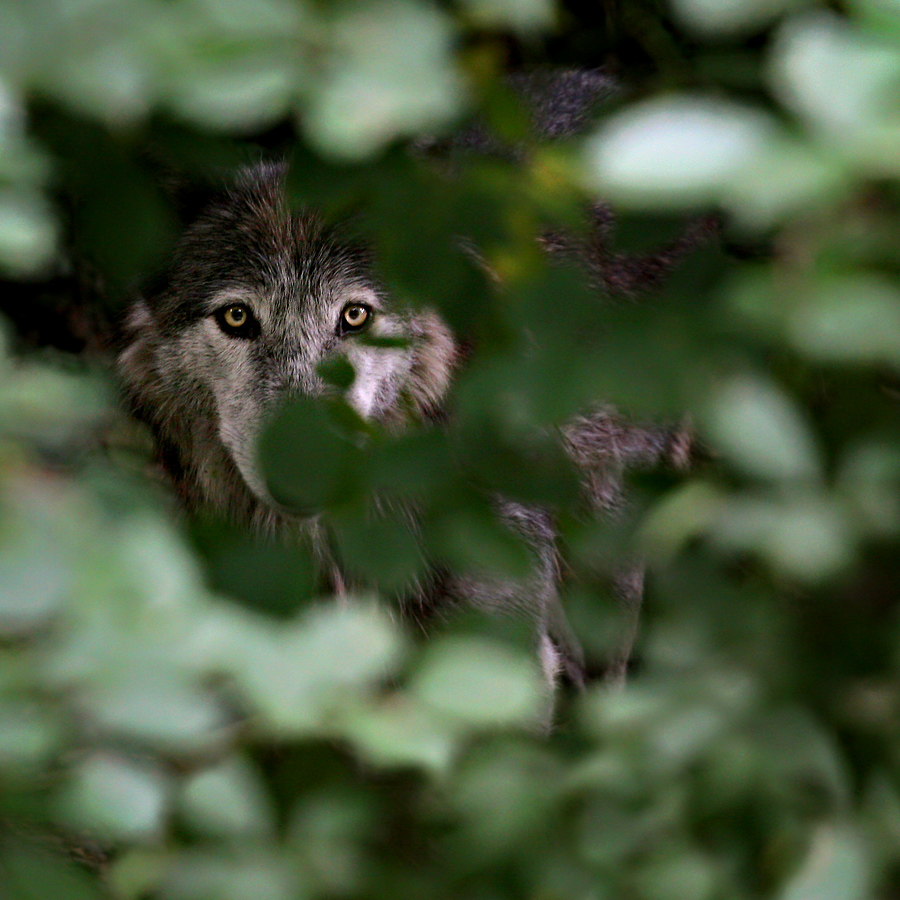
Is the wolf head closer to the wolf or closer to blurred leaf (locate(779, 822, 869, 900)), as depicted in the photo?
the wolf

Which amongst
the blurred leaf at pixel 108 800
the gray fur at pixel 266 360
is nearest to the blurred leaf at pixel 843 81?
the blurred leaf at pixel 108 800

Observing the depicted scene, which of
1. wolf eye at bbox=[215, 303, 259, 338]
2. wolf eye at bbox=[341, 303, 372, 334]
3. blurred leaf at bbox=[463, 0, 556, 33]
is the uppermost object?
blurred leaf at bbox=[463, 0, 556, 33]

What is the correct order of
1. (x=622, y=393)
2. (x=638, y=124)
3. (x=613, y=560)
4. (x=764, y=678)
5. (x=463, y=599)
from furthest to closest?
(x=463, y=599)
(x=613, y=560)
(x=764, y=678)
(x=622, y=393)
(x=638, y=124)

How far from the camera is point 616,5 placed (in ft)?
9.33

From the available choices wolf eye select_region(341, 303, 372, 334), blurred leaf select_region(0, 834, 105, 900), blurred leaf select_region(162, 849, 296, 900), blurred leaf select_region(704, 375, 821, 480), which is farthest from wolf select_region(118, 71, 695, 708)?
blurred leaf select_region(0, 834, 105, 900)

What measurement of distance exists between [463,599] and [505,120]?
2.27 meters

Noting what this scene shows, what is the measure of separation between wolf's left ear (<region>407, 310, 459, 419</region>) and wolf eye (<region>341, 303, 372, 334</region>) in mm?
141

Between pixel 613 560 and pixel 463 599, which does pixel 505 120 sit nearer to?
pixel 613 560

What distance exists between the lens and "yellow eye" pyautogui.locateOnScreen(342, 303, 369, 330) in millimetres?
2852

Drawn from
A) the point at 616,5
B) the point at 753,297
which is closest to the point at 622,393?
the point at 753,297

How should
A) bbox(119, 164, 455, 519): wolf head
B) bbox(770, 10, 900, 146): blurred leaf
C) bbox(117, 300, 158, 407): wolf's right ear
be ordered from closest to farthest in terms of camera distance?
bbox(770, 10, 900, 146): blurred leaf, bbox(119, 164, 455, 519): wolf head, bbox(117, 300, 158, 407): wolf's right ear

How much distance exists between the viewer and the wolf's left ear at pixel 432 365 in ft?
9.84

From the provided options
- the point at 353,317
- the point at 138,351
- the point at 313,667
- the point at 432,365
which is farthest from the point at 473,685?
Result: the point at 138,351

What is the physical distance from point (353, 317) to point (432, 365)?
31cm
